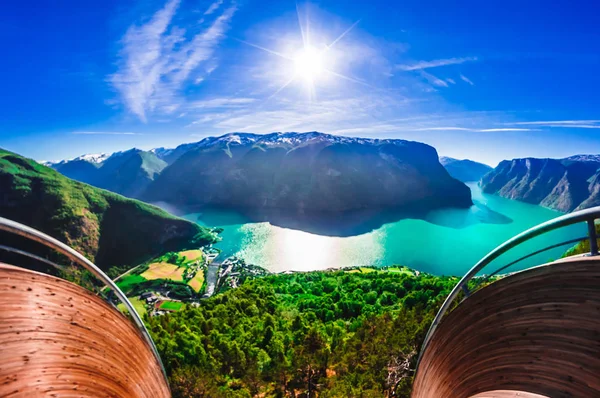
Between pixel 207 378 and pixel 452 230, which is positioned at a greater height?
pixel 452 230

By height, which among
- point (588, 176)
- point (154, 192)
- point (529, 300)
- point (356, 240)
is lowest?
point (529, 300)

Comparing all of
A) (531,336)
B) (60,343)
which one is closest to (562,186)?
(531,336)

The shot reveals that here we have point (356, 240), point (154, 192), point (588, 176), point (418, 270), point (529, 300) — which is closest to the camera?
point (529, 300)

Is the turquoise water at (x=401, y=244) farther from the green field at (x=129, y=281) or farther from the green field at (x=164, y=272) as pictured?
the green field at (x=129, y=281)

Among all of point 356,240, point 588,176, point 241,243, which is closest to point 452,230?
point 356,240

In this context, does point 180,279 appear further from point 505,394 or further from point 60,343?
point 505,394

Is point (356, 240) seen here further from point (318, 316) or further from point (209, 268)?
point (318, 316)

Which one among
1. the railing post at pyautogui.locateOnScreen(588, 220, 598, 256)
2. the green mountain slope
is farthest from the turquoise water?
the railing post at pyautogui.locateOnScreen(588, 220, 598, 256)

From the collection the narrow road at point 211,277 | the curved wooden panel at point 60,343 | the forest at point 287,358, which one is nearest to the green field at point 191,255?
the narrow road at point 211,277
